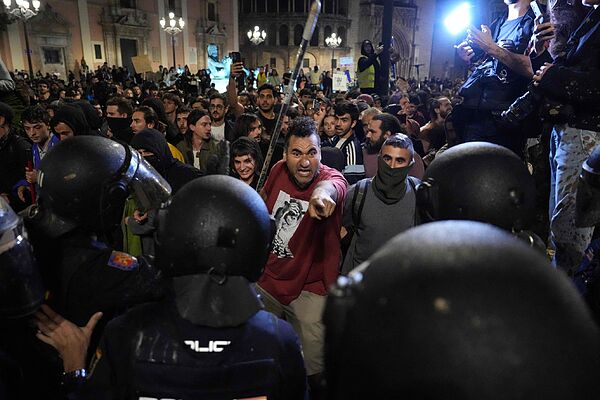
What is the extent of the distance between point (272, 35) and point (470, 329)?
157 feet

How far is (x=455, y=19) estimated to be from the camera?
4.90 m

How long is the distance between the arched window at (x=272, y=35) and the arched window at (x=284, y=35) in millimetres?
593

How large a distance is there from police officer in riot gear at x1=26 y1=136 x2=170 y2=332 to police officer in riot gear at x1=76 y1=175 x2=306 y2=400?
318 mm

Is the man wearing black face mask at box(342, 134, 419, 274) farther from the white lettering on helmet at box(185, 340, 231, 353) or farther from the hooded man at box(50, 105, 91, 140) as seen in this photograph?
the hooded man at box(50, 105, 91, 140)

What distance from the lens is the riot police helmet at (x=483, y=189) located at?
189cm

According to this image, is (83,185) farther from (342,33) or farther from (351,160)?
(342,33)

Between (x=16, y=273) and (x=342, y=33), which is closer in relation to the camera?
(x=16, y=273)

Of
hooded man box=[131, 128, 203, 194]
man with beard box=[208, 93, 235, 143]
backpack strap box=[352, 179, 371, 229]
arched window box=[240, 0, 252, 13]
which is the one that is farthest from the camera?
arched window box=[240, 0, 252, 13]

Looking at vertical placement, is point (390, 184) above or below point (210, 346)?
above

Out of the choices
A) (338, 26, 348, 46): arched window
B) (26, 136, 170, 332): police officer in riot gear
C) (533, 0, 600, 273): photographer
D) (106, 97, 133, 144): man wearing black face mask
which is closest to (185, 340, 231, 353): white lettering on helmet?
(26, 136, 170, 332): police officer in riot gear

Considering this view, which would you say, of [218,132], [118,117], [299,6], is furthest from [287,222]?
[299,6]

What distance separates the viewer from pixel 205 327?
1.58 metres

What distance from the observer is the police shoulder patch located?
6.59 ft

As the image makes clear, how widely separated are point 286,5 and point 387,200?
149 feet
